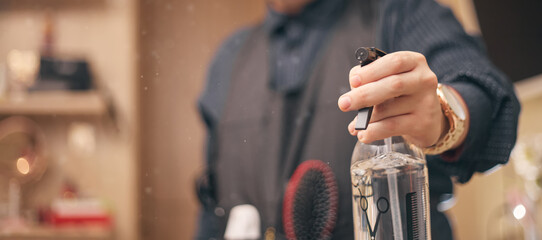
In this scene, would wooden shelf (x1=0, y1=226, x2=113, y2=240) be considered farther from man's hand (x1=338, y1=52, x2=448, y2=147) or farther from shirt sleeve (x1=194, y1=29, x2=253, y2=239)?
man's hand (x1=338, y1=52, x2=448, y2=147)

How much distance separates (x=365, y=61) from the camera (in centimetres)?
24

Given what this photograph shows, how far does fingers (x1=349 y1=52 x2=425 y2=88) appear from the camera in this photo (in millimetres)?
242

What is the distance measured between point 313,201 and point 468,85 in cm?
14

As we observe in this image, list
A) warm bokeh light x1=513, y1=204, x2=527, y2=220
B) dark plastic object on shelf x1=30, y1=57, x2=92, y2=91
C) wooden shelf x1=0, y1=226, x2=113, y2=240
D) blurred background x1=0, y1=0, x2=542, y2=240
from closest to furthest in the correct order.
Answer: blurred background x1=0, y1=0, x2=542, y2=240 → warm bokeh light x1=513, y1=204, x2=527, y2=220 → wooden shelf x1=0, y1=226, x2=113, y2=240 → dark plastic object on shelf x1=30, y1=57, x2=92, y2=91

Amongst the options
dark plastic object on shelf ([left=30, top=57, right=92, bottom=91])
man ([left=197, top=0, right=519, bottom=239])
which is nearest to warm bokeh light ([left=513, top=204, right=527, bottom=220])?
man ([left=197, top=0, right=519, bottom=239])

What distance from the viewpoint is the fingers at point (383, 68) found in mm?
242

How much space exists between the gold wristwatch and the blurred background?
0.68 feet

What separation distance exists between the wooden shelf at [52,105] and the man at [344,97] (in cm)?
40

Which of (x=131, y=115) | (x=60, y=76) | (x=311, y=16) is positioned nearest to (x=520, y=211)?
(x=311, y=16)

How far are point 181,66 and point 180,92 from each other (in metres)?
0.06

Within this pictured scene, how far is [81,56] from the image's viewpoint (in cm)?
90

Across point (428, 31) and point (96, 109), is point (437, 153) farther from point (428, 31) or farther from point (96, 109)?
point (96, 109)

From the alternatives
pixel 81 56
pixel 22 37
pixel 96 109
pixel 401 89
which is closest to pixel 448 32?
pixel 401 89

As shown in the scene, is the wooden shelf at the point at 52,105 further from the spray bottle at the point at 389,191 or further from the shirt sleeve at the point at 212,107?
the spray bottle at the point at 389,191
